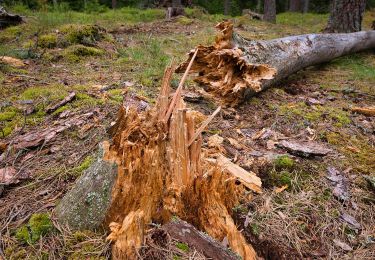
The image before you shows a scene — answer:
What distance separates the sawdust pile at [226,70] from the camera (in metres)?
3.92

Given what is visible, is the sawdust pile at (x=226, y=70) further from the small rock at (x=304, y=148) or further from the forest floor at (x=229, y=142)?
the small rock at (x=304, y=148)

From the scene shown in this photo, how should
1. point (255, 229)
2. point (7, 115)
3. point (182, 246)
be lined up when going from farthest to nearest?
point (7, 115) → point (255, 229) → point (182, 246)

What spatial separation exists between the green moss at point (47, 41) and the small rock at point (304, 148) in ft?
15.7

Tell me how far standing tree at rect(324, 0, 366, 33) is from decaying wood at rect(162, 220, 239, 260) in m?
7.21

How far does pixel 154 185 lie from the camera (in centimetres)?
216

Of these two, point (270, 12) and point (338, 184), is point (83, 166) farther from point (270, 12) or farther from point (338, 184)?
point (270, 12)

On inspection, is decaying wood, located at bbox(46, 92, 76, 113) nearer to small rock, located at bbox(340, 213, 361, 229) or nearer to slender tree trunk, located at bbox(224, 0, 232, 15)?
small rock, located at bbox(340, 213, 361, 229)

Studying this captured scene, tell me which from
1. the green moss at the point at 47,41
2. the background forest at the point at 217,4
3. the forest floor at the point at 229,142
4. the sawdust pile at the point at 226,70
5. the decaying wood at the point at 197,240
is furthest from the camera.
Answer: the background forest at the point at 217,4

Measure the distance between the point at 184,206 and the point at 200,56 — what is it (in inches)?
96.0

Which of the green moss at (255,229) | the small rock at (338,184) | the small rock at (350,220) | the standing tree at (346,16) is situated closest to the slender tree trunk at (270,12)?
the standing tree at (346,16)

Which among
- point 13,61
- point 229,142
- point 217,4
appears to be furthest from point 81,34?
point 217,4

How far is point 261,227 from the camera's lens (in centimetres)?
238

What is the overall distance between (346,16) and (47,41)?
6357 mm

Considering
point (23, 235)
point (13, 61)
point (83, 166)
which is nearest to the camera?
point (23, 235)
